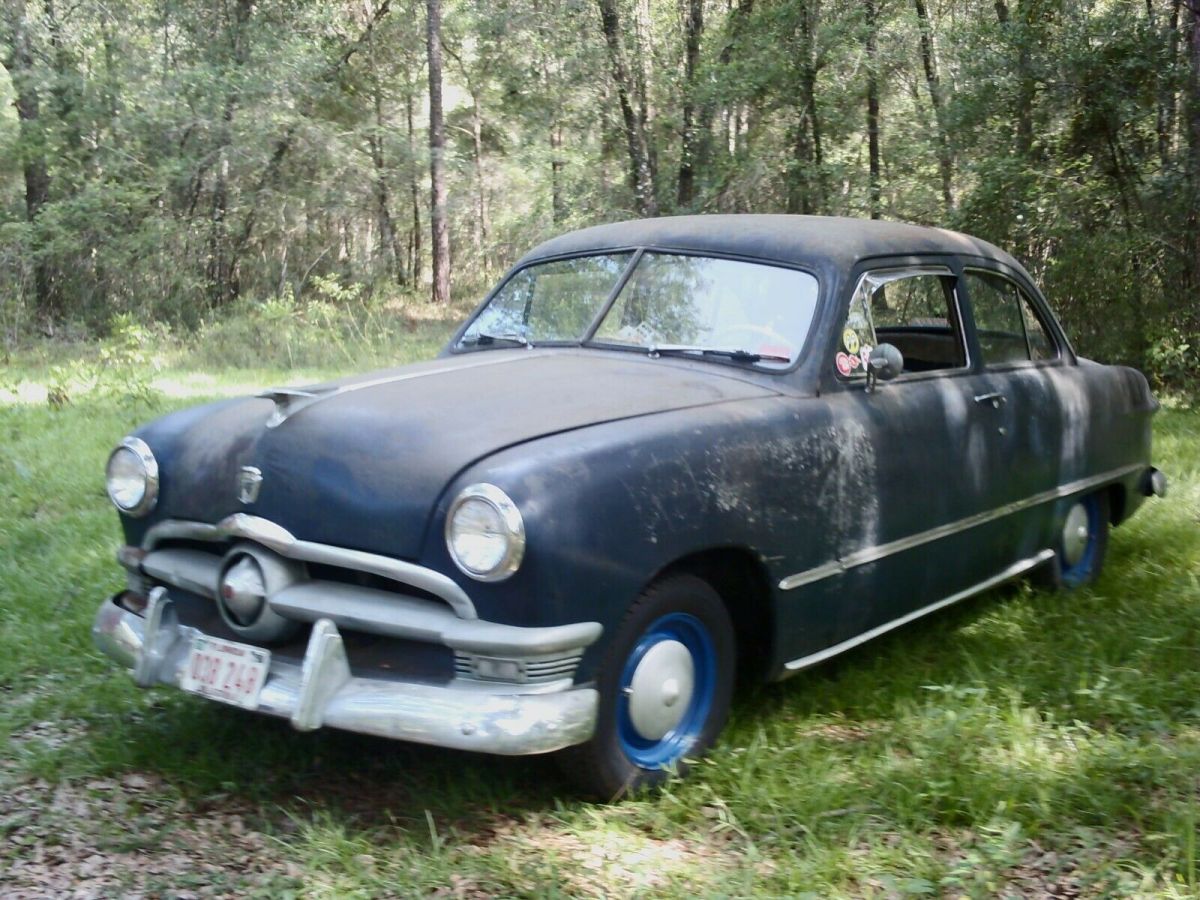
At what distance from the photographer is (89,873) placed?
2984 mm

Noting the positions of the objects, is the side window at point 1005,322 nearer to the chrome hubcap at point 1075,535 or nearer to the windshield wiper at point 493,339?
the chrome hubcap at point 1075,535

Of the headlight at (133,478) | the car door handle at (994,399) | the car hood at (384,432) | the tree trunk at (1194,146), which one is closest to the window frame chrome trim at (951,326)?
the car door handle at (994,399)

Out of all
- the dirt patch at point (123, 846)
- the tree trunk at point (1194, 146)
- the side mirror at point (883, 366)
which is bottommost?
the dirt patch at point (123, 846)

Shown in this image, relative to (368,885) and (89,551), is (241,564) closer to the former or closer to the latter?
(368,885)

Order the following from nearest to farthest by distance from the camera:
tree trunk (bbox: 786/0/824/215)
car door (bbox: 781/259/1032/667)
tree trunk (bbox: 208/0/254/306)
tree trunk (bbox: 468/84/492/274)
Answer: car door (bbox: 781/259/1032/667) → tree trunk (bbox: 786/0/824/215) → tree trunk (bbox: 208/0/254/306) → tree trunk (bbox: 468/84/492/274)

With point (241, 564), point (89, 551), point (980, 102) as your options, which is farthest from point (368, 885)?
point (980, 102)

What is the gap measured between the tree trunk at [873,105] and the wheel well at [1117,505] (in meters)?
12.4

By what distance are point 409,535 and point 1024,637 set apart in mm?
2737

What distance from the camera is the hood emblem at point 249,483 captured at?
3262 millimetres

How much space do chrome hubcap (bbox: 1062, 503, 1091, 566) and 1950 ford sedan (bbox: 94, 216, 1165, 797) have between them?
0.95 feet

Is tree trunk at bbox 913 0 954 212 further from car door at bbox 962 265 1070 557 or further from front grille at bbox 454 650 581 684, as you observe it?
front grille at bbox 454 650 581 684

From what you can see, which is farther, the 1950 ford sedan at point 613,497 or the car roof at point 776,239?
the car roof at point 776,239

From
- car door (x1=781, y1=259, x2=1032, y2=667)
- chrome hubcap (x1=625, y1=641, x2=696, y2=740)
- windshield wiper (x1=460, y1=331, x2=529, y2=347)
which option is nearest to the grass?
chrome hubcap (x1=625, y1=641, x2=696, y2=740)

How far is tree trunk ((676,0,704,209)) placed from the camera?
2031 centimetres
